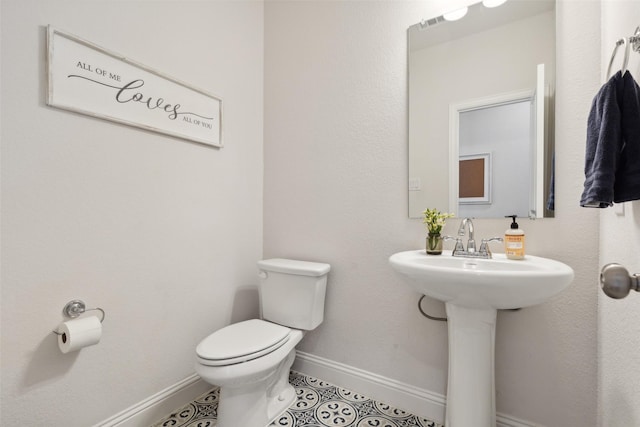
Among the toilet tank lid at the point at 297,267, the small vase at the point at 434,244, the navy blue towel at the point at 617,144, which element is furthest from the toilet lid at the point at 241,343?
the navy blue towel at the point at 617,144

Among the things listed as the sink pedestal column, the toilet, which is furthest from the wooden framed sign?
the sink pedestal column

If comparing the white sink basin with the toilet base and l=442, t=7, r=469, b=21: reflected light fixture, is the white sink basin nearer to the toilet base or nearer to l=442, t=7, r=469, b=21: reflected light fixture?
the toilet base

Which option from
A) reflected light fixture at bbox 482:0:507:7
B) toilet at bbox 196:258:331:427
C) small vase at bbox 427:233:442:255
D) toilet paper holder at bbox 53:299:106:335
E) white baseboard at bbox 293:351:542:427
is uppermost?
reflected light fixture at bbox 482:0:507:7

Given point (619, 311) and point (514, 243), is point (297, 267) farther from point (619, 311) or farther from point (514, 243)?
point (619, 311)

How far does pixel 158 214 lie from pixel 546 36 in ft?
6.09

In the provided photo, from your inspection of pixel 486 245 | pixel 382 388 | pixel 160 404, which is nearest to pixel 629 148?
pixel 486 245

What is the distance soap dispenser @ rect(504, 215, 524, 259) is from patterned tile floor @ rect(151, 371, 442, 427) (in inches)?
34.3

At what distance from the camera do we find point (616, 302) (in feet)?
2.74

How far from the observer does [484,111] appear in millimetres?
1271

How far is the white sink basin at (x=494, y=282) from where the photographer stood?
0.81 meters

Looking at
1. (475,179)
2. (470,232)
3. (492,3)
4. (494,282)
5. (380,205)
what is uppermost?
(492,3)

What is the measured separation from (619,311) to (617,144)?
0.48 meters

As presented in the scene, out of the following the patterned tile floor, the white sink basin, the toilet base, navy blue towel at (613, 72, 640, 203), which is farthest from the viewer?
the patterned tile floor

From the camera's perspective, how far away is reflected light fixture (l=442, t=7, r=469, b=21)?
51.1 inches
